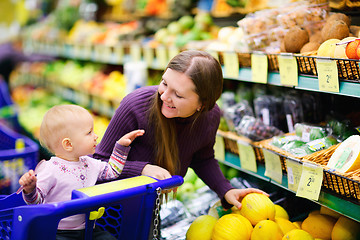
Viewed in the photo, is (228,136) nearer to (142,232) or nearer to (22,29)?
(142,232)

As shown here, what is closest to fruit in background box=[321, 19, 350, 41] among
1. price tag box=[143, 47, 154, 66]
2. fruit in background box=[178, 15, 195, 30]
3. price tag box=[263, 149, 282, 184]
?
price tag box=[263, 149, 282, 184]

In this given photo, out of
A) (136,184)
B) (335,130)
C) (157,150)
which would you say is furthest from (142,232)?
(335,130)

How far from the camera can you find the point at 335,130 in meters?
1.90

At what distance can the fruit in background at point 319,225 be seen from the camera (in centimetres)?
173

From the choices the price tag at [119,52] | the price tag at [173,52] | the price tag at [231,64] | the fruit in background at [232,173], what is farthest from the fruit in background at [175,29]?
the fruit in background at [232,173]

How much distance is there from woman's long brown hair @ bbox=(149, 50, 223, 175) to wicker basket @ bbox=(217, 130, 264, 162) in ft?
1.47

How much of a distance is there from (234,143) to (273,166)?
37 cm

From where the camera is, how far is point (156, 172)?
1.58 meters

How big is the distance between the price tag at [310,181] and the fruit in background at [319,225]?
232 mm

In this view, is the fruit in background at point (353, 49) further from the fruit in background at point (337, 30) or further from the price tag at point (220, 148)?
the price tag at point (220, 148)

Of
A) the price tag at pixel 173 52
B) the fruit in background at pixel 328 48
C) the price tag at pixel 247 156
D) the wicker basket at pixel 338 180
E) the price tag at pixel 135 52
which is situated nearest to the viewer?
the wicker basket at pixel 338 180

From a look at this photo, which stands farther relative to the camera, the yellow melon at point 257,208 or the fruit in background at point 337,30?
the fruit in background at point 337,30

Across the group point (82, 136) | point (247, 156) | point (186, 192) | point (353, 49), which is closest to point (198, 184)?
point (186, 192)

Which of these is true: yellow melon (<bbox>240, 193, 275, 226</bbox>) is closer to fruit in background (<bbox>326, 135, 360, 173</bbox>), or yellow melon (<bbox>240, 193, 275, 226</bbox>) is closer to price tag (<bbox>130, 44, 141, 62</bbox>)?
fruit in background (<bbox>326, 135, 360, 173</bbox>)
